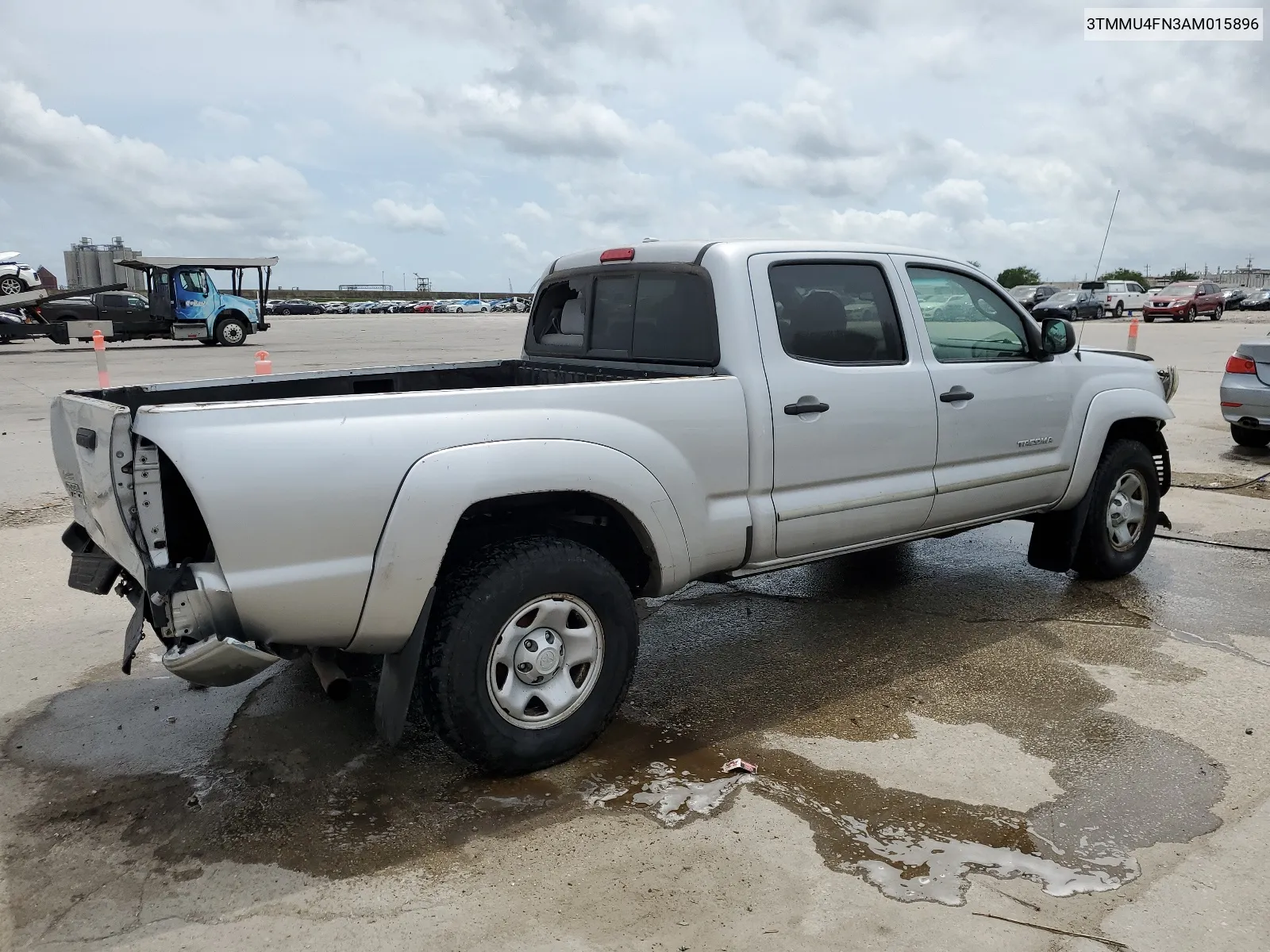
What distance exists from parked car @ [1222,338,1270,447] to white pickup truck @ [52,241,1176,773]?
518cm

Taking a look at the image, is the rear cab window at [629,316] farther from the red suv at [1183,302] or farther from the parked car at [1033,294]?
the parked car at [1033,294]

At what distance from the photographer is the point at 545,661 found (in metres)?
3.54

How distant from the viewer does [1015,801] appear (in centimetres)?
340

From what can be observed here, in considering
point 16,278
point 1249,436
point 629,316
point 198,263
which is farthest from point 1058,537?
point 16,278

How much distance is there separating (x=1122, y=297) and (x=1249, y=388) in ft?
130

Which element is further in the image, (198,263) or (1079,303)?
(1079,303)

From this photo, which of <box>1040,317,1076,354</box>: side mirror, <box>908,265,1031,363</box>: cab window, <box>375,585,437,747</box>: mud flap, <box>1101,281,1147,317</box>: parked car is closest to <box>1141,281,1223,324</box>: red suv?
<box>1101,281,1147,317</box>: parked car

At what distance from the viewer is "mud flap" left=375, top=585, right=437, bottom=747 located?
10.9 feet

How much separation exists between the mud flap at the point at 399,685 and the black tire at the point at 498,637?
0.06 meters

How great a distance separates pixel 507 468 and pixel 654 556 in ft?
2.48

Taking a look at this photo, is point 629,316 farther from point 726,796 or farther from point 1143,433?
point 1143,433

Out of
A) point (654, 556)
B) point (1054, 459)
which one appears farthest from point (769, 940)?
point (1054, 459)

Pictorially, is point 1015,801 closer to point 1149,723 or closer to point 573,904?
point 1149,723

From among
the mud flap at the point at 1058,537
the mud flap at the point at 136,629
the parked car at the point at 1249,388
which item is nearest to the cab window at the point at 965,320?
the mud flap at the point at 1058,537
